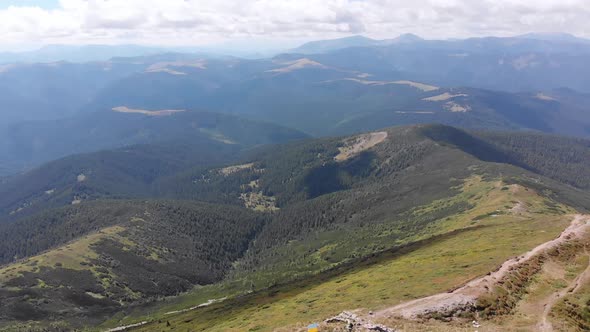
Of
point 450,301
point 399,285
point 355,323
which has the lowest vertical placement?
point 399,285

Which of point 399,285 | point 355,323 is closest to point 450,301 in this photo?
point 355,323

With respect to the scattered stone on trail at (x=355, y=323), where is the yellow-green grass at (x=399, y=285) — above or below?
below

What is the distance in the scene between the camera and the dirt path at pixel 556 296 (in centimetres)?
5188

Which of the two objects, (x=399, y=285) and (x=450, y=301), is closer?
(x=450, y=301)

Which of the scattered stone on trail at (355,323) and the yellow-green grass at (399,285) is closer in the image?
the scattered stone on trail at (355,323)

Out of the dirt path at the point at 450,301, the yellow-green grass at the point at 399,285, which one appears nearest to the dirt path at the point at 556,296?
the dirt path at the point at 450,301

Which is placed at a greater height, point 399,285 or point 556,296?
point 556,296

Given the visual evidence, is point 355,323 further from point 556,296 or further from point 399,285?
point 556,296

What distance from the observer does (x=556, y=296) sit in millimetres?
59250

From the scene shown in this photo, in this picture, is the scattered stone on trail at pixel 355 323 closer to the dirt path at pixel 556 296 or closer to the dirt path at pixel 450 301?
the dirt path at pixel 450 301

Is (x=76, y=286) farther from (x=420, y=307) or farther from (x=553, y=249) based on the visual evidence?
(x=553, y=249)

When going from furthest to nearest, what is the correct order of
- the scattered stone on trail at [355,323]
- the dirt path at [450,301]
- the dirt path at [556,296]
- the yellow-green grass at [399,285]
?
the yellow-green grass at [399,285]
the dirt path at [450,301]
the scattered stone on trail at [355,323]
the dirt path at [556,296]

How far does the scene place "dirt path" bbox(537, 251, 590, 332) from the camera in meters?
51.9

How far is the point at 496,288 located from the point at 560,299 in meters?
8.55
